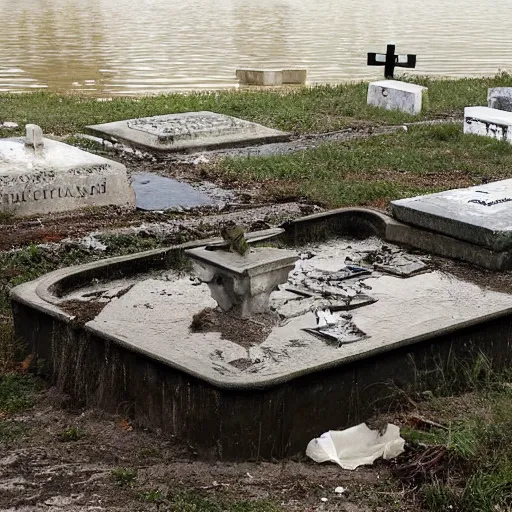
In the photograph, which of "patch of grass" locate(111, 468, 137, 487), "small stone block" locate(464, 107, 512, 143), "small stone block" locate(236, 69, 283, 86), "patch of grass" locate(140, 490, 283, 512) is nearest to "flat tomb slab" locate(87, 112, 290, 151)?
"small stone block" locate(464, 107, 512, 143)

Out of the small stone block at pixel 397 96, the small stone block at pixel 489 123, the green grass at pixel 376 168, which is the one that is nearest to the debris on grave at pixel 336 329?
the green grass at pixel 376 168

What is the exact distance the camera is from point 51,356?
5848 millimetres

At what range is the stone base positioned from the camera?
67.3 ft

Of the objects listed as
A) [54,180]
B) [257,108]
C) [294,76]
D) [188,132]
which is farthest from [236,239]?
[294,76]

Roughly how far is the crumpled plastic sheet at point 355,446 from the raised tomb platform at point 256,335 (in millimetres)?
104

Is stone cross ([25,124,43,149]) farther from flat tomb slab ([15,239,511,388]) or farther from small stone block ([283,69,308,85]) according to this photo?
small stone block ([283,69,308,85])

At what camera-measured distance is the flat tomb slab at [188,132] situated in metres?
11.8

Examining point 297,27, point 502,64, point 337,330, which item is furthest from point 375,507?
point 297,27

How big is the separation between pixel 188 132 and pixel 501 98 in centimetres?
430

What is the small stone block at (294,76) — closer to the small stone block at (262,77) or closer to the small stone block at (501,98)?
the small stone block at (262,77)

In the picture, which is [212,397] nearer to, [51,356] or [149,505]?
[149,505]

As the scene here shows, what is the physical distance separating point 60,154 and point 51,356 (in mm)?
3712

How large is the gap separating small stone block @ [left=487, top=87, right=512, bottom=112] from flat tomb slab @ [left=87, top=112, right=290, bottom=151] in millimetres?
2935

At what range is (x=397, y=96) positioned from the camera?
1498 centimetres
